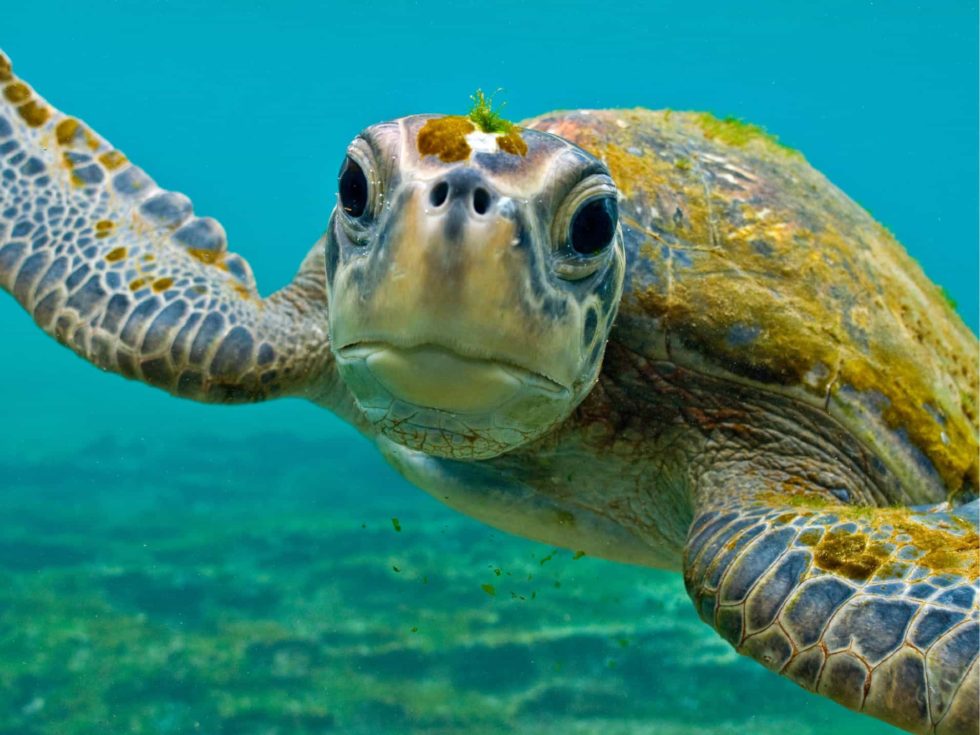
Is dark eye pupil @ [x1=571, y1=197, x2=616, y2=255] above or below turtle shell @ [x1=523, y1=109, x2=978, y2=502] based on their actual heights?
below

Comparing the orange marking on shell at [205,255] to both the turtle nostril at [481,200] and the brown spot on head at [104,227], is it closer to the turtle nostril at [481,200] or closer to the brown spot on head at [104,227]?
the brown spot on head at [104,227]

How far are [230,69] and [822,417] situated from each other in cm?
7106

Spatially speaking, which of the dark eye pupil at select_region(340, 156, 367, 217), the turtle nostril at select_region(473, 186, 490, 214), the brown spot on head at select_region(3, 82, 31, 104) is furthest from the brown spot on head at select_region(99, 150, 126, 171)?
the turtle nostril at select_region(473, 186, 490, 214)

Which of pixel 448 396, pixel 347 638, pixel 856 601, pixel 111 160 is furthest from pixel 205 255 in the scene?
pixel 347 638

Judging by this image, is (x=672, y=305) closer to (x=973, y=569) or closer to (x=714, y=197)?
(x=714, y=197)

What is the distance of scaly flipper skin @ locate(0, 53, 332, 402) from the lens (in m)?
3.32

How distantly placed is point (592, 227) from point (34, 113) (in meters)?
3.47

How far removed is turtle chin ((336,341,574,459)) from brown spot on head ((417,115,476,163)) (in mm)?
380

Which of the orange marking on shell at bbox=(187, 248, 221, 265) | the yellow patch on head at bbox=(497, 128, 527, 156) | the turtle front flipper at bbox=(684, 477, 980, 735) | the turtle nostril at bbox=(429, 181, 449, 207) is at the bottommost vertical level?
the turtle front flipper at bbox=(684, 477, 980, 735)

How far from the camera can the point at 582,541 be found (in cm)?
346

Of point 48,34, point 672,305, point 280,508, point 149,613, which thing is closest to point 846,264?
point 672,305

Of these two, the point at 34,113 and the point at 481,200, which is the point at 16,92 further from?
the point at 481,200

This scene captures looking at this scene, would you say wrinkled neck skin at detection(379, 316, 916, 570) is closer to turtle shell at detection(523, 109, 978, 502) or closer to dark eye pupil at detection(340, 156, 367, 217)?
turtle shell at detection(523, 109, 978, 502)

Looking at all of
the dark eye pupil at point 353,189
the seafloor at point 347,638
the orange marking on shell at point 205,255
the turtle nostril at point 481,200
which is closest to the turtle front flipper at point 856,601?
the turtle nostril at point 481,200
